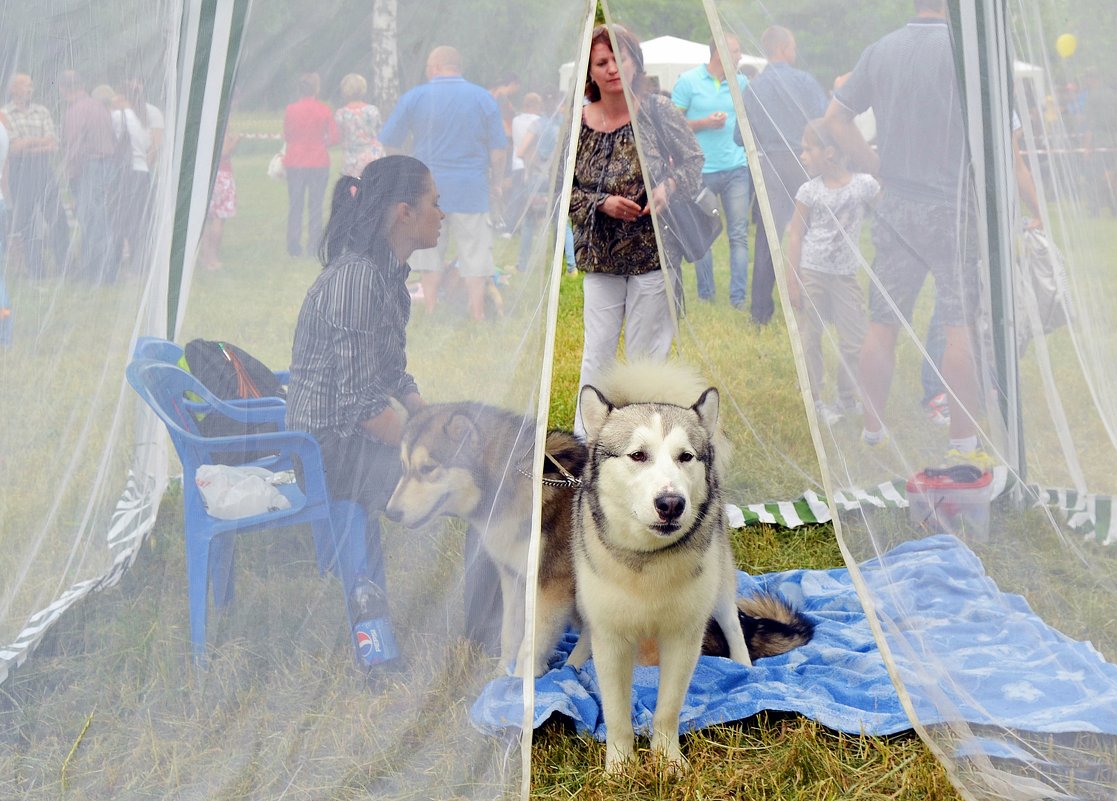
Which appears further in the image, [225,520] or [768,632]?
[768,632]

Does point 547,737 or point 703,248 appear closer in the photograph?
point 547,737

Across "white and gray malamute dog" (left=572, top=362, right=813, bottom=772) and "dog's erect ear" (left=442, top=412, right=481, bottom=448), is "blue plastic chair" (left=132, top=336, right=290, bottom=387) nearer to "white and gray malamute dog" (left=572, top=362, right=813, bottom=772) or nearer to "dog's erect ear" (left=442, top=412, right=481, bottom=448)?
"dog's erect ear" (left=442, top=412, right=481, bottom=448)

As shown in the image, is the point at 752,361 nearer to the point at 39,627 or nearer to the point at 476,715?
the point at 476,715

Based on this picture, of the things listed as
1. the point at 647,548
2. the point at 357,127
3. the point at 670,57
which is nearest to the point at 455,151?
the point at 357,127

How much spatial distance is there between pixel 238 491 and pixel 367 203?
2.69 ft

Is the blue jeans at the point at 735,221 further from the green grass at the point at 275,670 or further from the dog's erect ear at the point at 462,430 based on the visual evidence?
the dog's erect ear at the point at 462,430

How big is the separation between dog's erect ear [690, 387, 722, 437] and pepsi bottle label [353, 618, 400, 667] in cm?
112

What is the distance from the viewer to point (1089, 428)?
261 cm

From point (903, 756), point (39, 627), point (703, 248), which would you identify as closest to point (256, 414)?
point (39, 627)

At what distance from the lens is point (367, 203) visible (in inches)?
103

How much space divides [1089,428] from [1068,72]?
909 millimetres

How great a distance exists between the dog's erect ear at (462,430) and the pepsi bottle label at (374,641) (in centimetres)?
53

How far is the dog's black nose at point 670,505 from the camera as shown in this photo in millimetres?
2709

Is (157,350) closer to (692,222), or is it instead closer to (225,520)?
(225,520)
